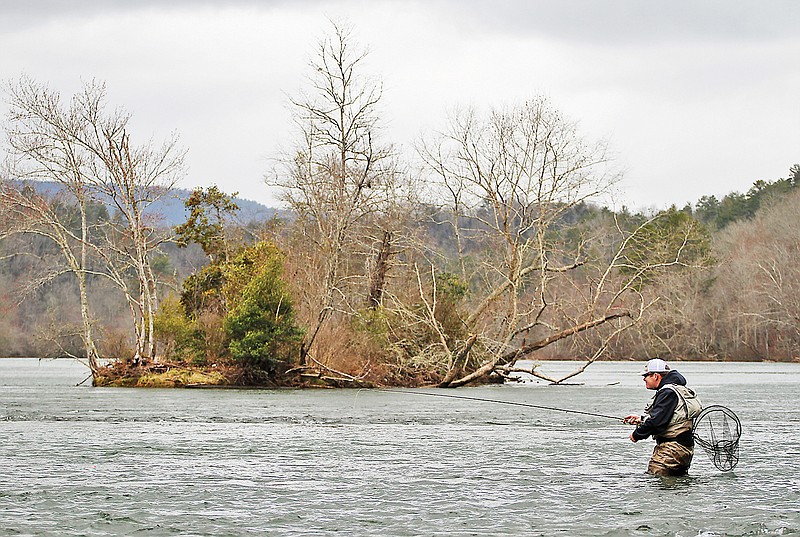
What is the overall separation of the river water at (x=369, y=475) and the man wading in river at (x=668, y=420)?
0.41 metres

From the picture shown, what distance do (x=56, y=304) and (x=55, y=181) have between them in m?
71.2

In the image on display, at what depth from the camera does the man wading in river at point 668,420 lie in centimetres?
1445

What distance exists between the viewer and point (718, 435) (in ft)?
51.1

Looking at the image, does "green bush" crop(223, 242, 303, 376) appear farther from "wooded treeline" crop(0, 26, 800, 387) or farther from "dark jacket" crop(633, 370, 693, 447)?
"dark jacket" crop(633, 370, 693, 447)

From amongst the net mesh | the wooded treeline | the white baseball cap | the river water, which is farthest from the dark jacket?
the wooded treeline

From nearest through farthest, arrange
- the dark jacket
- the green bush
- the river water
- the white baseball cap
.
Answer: the river water
the dark jacket
the white baseball cap
the green bush

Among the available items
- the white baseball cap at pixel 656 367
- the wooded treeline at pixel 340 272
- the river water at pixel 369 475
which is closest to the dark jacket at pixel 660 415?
the white baseball cap at pixel 656 367

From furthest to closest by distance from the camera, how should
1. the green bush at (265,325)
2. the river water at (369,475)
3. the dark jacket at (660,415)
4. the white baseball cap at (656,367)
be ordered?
the green bush at (265,325) < the white baseball cap at (656,367) < the dark jacket at (660,415) < the river water at (369,475)

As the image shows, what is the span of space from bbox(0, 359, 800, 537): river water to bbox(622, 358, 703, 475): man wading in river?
0.41 metres

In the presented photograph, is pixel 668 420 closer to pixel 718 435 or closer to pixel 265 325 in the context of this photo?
pixel 718 435

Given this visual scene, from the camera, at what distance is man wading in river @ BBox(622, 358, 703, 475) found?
1445 centimetres

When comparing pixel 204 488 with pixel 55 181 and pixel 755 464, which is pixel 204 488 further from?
pixel 55 181

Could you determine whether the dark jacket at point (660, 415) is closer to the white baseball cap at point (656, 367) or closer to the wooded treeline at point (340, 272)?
the white baseball cap at point (656, 367)

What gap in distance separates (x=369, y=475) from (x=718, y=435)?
199 inches
